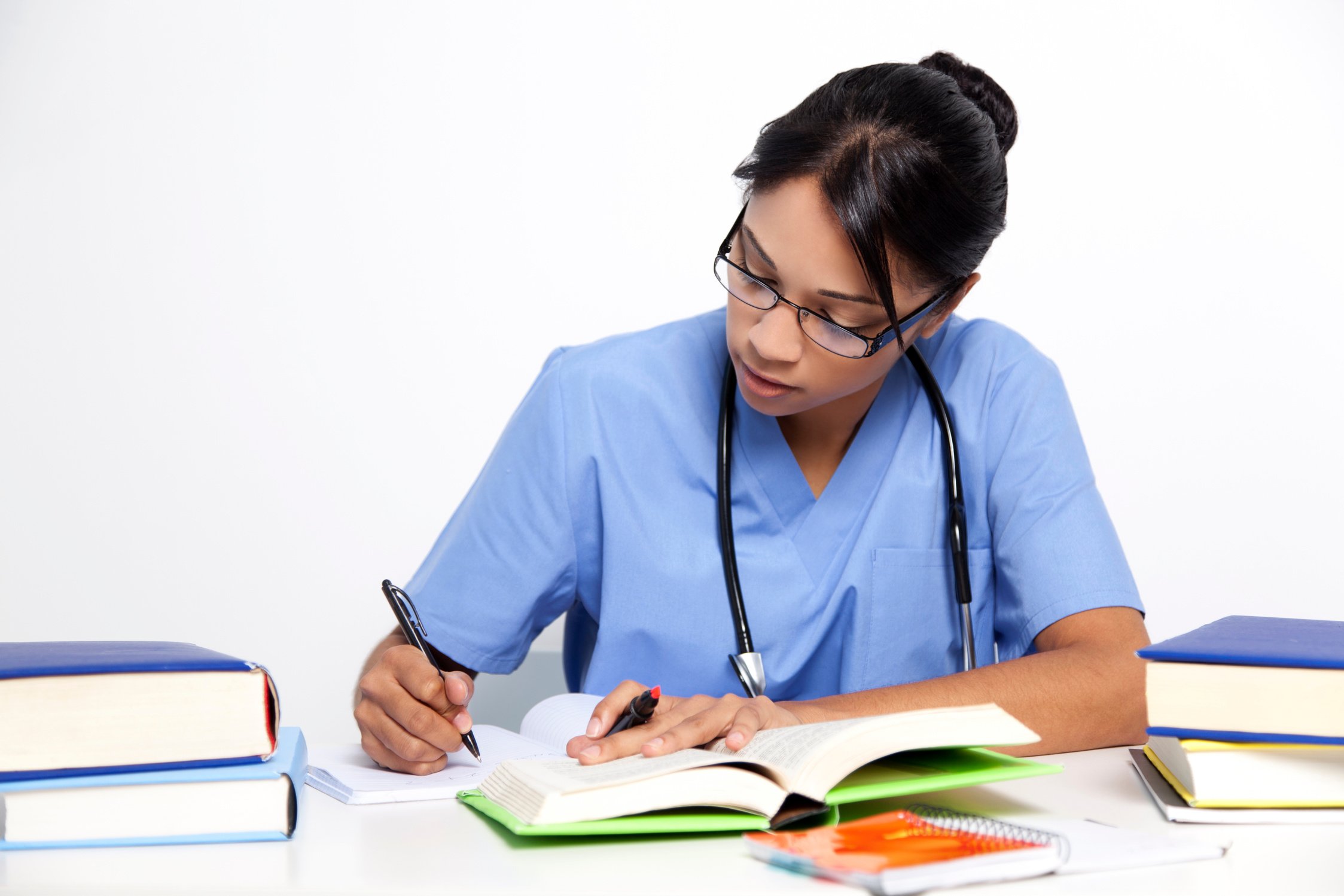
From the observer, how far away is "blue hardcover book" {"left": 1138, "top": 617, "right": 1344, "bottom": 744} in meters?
0.73

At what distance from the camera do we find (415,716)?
0.89m

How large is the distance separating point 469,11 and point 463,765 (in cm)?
147

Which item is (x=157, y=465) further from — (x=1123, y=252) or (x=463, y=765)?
(x=1123, y=252)

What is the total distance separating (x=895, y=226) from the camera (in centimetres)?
111

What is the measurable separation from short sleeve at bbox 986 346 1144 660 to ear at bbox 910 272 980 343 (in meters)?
0.15

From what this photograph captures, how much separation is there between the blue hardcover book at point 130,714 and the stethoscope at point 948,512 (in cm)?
61

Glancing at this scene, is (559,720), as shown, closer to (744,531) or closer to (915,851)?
(744,531)

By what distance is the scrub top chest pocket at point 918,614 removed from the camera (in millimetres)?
1312

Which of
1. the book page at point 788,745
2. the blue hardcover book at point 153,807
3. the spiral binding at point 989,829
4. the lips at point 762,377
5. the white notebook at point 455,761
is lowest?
the white notebook at point 455,761

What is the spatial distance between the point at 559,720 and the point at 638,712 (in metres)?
0.24

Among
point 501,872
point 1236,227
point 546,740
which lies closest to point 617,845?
point 501,872

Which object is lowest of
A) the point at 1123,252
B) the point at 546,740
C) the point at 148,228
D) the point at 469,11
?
the point at 546,740

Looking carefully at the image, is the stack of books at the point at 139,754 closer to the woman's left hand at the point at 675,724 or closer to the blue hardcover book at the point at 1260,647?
the woman's left hand at the point at 675,724

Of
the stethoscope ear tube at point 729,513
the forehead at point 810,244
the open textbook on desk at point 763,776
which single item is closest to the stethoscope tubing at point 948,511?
the stethoscope ear tube at point 729,513
